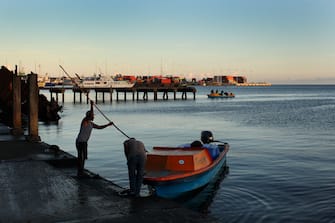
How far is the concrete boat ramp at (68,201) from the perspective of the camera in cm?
916

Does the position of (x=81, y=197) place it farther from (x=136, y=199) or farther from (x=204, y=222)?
(x=204, y=222)

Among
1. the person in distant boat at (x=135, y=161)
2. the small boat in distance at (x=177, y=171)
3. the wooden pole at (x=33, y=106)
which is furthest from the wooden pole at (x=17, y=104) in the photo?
the person in distant boat at (x=135, y=161)

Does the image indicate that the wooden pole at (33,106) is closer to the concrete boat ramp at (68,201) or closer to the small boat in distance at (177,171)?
the concrete boat ramp at (68,201)

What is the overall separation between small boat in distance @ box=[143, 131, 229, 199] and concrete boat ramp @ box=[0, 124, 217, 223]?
1654 millimetres

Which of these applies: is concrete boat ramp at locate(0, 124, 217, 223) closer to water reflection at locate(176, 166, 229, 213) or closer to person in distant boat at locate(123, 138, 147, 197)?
person in distant boat at locate(123, 138, 147, 197)

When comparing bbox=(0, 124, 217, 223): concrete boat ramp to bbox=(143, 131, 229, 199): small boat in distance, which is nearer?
bbox=(0, 124, 217, 223): concrete boat ramp

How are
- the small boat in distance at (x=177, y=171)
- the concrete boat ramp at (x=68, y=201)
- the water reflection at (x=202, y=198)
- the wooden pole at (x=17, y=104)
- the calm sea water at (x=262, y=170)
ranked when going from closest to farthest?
the concrete boat ramp at (x=68, y=201) → the small boat in distance at (x=177, y=171) → the calm sea water at (x=262, y=170) → the water reflection at (x=202, y=198) → the wooden pole at (x=17, y=104)

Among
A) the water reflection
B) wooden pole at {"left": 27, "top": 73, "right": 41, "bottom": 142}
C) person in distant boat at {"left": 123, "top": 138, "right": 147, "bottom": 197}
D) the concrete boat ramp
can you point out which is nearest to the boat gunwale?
the water reflection

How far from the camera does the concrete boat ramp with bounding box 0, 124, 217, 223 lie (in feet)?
30.1

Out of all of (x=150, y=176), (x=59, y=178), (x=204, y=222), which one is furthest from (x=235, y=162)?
(x=204, y=222)

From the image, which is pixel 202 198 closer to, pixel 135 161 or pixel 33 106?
pixel 135 161

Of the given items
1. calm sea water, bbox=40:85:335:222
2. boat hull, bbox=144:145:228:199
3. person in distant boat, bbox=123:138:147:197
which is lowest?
calm sea water, bbox=40:85:335:222

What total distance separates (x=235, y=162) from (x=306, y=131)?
2183 centimetres

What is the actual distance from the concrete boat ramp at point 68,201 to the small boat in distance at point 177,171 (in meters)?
1.65
